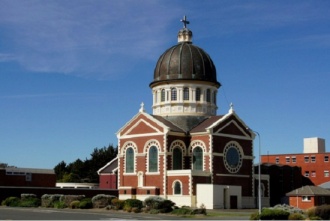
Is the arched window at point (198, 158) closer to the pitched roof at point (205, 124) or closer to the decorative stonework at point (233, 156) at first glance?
the pitched roof at point (205, 124)

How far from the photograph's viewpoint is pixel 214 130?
225 feet

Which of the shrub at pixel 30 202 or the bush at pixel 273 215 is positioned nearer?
the bush at pixel 273 215

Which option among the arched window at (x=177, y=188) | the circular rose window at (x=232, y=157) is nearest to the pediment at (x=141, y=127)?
the arched window at (x=177, y=188)

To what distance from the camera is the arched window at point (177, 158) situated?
69250 millimetres

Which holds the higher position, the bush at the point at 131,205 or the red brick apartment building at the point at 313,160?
the red brick apartment building at the point at 313,160

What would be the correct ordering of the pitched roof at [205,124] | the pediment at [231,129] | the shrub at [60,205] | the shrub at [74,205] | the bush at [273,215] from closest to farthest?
the bush at [273,215]
the shrub at [74,205]
the shrub at [60,205]
the pediment at [231,129]
the pitched roof at [205,124]

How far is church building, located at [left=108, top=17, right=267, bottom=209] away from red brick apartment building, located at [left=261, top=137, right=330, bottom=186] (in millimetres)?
26439

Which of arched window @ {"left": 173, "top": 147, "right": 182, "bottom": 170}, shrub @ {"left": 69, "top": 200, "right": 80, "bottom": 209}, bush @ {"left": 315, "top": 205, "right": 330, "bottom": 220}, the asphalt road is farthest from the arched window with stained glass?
bush @ {"left": 315, "top": 205, "right": 330, "bottom": 220}

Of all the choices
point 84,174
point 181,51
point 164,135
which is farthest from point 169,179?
point 84,174

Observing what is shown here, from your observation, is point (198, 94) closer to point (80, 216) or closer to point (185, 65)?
point (185, 65)

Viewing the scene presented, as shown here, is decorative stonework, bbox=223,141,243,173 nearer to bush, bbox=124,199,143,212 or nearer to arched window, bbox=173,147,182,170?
arched window, bbox=173,147,182,170

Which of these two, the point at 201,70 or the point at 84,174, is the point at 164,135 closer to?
the point at 201,70

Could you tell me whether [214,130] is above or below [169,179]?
above

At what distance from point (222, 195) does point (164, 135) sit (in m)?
9.89
